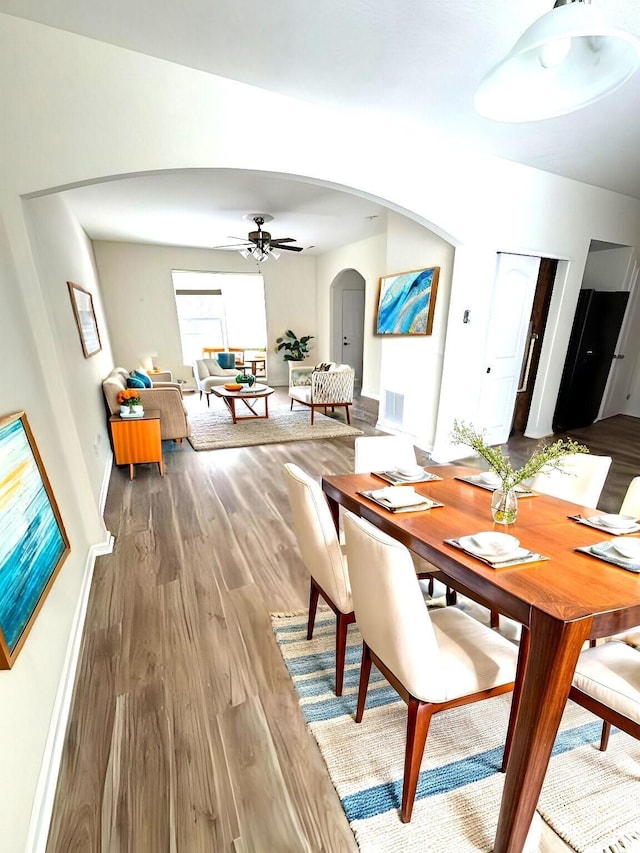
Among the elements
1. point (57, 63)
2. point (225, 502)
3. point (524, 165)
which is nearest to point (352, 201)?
point (524, 165)

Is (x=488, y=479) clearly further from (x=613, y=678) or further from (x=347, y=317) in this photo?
(x=347, y=317)

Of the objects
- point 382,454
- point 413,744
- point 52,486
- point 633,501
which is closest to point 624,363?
point 633,501

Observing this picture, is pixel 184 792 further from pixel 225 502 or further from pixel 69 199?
pixel 69 199

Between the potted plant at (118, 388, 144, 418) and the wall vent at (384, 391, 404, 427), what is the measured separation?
3001 millimetres

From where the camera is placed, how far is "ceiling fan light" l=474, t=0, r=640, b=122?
3.29 feet

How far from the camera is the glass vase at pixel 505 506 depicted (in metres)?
1.34

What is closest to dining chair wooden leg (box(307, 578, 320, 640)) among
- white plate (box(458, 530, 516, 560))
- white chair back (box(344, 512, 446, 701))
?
white chair back (box(344, 512, 446, 701))

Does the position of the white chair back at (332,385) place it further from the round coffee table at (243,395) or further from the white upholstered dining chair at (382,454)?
the white upholstered dining chair at (382,454)

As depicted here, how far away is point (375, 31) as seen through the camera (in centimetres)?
185

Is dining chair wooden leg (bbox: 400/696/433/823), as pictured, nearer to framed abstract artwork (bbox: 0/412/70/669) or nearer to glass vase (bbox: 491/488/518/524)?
glass vase (bbox: 491/488/518/524)

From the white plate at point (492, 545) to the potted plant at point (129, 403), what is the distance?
3.34 meters

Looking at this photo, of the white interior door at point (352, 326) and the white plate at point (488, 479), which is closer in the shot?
the white plate at point (488, 479)

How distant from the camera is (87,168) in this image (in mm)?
1938

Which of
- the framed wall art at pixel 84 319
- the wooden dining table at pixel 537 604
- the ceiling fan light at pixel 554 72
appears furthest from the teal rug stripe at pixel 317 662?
the framed wall art at pixel 84 319
